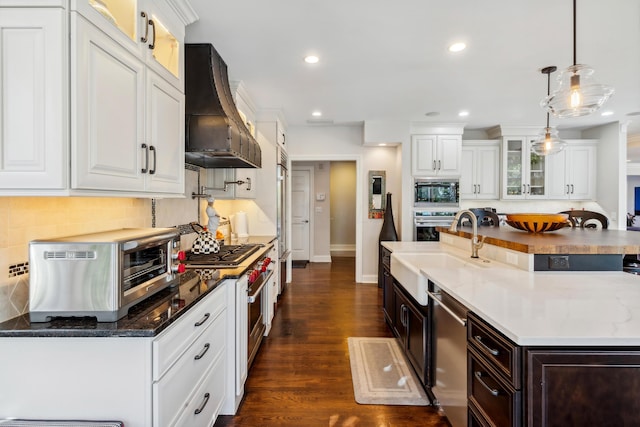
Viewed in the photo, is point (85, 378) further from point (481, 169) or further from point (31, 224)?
point (481, 169)

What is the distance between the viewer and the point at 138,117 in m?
1.48

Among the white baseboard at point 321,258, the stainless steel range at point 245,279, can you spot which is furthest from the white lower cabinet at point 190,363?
the white baseboard at point 321,258

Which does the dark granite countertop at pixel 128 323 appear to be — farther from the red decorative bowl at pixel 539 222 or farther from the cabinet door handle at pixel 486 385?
the red decorative bowl at pixel 539 222

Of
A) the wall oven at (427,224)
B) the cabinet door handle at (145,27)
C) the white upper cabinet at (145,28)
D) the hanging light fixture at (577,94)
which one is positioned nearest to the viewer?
the white upper cabinet at (145,28)

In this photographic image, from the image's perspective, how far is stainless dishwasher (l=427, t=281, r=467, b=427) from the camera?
1.53 metres

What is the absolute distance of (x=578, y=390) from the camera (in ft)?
3.47

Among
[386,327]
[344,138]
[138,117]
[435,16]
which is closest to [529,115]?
[344,138]

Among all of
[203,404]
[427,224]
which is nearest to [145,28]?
[203,404]

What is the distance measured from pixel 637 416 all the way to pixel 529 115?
14.9 feet

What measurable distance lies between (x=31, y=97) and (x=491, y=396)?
1.98 meters

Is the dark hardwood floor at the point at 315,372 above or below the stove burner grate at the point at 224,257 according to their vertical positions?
below

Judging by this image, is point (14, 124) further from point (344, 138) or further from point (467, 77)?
point (344, 138)

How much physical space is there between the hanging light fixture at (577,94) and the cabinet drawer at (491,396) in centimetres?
200

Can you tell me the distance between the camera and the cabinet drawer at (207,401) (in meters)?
1.43
